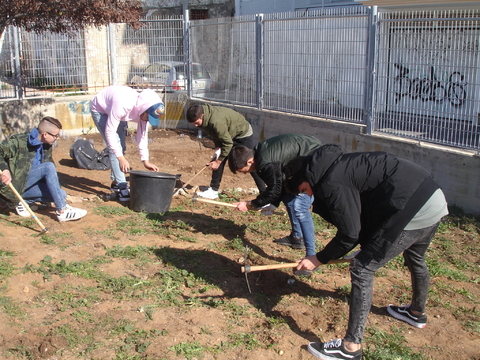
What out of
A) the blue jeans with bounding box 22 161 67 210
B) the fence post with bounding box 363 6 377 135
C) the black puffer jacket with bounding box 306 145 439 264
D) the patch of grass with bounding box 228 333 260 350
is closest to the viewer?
the black puffer jacket with bounding box 306 145 439 264

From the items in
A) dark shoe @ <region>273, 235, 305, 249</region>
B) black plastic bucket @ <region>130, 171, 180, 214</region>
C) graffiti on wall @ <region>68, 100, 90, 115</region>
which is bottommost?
dark shoe @ <region>273, 235, 305, 249</region>

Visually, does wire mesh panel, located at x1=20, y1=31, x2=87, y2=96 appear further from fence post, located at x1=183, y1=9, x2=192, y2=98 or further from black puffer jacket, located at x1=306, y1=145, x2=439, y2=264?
black puffer jacket, located at x1=306, y1=145, x2=439, y2=264

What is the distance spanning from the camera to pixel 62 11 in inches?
287

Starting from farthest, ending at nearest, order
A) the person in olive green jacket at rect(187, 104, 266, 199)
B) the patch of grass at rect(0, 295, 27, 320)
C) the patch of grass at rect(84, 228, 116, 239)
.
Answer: the person in olive green jacket at rect(187, 104, 266, 199) → the patch of grass at rect(84, 228, 116, 239) → the patch of grass at rect(0, 295, 27, 320)

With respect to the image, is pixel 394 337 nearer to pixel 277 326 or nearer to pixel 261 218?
pixel 277 326

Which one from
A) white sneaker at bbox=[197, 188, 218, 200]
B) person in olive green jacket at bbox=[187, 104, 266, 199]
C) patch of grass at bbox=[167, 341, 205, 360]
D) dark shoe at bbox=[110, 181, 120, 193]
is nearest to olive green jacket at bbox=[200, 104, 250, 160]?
person in olive green jacket at bbox=[187, 104, 266, 199]

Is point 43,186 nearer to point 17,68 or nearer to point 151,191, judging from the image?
point 151,191

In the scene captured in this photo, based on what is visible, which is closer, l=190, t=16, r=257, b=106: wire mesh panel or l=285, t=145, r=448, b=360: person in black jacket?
l=285, t=145, r=448, b=360: person in black jacket

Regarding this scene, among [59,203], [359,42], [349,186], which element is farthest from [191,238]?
[359,42]

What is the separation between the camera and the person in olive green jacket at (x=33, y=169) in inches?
229

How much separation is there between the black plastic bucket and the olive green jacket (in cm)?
91

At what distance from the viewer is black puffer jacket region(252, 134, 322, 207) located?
4.96 meters

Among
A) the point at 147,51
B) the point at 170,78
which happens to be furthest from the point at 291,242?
the point at 147,51

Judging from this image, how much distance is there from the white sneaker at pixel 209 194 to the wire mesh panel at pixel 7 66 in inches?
224
